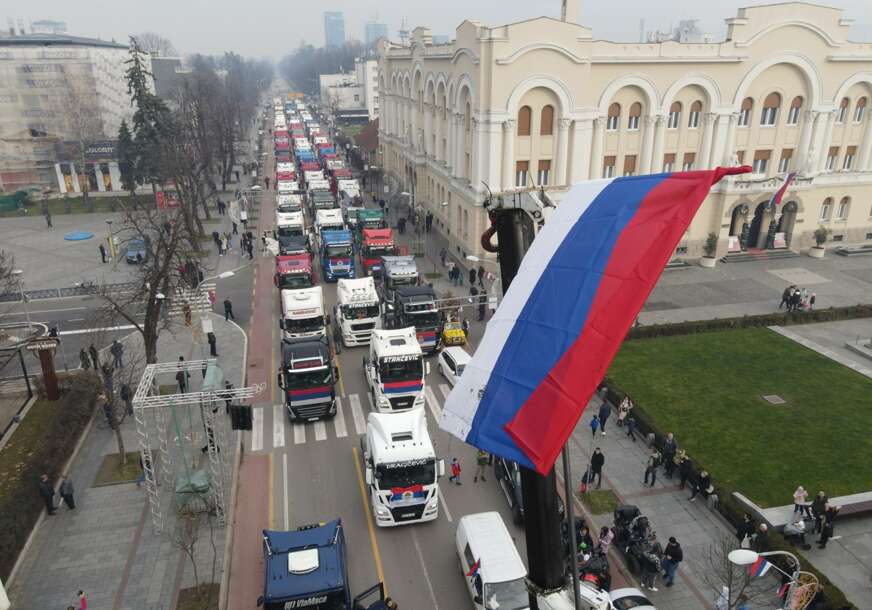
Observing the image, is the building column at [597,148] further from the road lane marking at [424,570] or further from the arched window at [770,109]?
the road lane marking at [424,570]

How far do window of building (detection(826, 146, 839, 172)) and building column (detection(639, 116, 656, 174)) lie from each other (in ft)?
47.1

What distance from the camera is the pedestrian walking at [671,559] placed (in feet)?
56.5

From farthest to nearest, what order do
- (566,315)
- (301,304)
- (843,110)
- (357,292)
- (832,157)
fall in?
(832,157) < (843,110) < (357,292) < (301,304) < (566,315)

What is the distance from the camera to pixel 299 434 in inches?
996

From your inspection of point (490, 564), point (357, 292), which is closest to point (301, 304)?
point (357, 292)

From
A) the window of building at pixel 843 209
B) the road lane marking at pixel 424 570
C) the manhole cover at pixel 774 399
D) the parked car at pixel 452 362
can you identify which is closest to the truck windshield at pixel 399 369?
the parked car at pixel 452 362

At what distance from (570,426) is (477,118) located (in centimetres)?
3839

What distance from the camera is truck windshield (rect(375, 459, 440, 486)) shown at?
62.6ft

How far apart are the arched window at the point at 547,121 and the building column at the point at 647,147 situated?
24.1ft

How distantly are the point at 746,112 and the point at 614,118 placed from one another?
10.3 m

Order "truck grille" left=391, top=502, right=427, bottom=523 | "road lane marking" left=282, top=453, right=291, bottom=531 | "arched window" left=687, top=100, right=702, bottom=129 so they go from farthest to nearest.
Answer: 1. "arched window" left=687, top=100, right=702, bottom=129
2. "road lane marking" left=282, top=453, right=291, bottom=531
3. "truck grille" left=391, top=502, right=427, bottom=523

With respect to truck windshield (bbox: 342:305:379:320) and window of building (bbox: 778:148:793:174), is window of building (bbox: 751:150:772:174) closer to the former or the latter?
window of building (bbox: 778:148:793:174)

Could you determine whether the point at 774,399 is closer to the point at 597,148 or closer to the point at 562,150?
the point at 562,150

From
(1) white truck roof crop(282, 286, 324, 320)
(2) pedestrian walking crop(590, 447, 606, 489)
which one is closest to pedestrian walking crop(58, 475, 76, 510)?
(1) white truck roof crop(282, 286, 324, 320)
